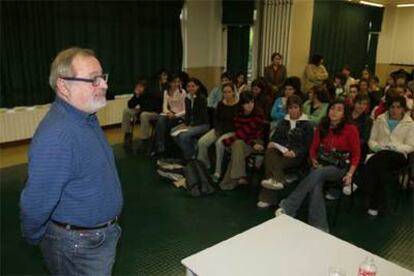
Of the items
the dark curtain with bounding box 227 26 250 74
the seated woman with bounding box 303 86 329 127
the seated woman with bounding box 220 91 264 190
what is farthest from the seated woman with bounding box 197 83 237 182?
the dark curtain with bounding box 227 26 250 74

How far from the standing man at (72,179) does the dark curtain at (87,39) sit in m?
4.03

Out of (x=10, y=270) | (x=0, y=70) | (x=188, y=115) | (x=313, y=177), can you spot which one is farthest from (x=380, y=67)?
(x=10, y=270)

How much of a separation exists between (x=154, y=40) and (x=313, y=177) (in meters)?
4.31

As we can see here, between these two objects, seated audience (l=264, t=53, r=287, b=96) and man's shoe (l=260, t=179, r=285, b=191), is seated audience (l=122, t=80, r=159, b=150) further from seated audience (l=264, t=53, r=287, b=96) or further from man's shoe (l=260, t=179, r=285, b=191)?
man's shoe (l=260, t=179, r=285, b=191)

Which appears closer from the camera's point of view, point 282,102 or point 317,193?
point 317,193

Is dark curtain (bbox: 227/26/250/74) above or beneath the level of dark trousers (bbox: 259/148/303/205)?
above

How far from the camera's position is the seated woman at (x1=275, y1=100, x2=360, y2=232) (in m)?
3.05

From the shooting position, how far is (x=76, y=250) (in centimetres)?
147

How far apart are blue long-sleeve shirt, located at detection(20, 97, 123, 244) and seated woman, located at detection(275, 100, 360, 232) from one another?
6.47 ft

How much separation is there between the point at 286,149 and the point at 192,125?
148 cm

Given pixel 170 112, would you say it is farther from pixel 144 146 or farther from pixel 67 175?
pixel 67 175

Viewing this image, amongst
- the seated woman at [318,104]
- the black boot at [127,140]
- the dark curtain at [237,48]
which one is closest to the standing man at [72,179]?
the seated woman at [318,104]

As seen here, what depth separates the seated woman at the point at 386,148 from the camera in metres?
3.24

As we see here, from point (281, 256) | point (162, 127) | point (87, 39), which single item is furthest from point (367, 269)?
point (87, 39)
